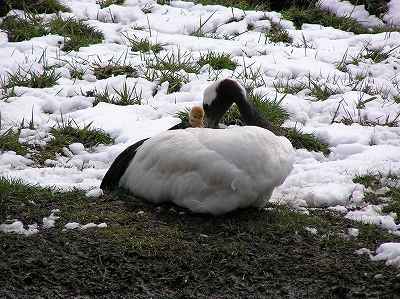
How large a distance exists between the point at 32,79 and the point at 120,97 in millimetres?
896

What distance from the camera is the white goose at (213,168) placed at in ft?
17.5

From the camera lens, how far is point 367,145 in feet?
23.7

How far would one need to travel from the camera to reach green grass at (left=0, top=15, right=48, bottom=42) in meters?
9.20

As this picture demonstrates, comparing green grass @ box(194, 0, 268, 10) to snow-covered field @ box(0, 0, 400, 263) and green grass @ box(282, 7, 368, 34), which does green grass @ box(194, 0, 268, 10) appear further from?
green grass @ box(282, 7, 368, 34)

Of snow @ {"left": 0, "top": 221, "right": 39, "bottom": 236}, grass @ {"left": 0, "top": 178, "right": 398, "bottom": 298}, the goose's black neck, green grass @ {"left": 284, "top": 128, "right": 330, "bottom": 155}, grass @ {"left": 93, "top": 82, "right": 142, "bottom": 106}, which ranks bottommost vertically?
grass @ {"left": 93, "top": 82, "right": 142, "bottom": 106}

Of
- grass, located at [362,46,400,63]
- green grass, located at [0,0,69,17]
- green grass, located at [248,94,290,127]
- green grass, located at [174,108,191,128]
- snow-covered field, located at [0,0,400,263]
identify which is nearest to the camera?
snow-covered field, located at [0,0,400,263]

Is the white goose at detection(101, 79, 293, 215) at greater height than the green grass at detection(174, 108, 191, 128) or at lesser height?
greater

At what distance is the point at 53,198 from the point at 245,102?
1762mm

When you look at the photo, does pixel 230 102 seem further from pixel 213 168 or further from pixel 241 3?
pixel 241 3

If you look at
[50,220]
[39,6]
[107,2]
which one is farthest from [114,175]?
[107,2]

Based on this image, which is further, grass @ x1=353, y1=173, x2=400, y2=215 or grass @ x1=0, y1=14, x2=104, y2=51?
grass @ x1=0, y1=14, x2=104, y2=51

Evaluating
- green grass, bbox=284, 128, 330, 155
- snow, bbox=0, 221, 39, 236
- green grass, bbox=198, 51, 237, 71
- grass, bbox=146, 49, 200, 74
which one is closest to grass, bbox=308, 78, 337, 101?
green grass, bbox=198, 51, 237, 71

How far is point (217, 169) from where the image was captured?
5336 mm

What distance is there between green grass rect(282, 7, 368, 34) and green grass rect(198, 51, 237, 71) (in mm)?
1972
